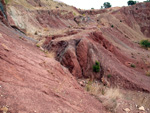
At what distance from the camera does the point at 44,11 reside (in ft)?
98.1

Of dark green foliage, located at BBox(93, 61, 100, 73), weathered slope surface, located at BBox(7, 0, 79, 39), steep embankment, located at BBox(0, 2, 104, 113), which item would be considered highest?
weathered slope surface, located at BBox(7, 0, 79, 39)

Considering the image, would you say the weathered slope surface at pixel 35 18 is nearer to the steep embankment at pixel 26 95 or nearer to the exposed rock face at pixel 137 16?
the steep embankment at pixel 26 95

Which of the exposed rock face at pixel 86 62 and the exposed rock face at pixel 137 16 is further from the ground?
the exposed rock face at pixel 137 16

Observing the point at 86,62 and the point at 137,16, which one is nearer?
the point at 86,62

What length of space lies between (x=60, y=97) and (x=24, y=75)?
135cm

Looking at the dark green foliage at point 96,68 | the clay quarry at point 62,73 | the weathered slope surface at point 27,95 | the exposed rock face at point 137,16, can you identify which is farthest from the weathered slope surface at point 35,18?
the exposed rock face at point 137,16

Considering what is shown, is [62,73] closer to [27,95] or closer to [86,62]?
[27,95]

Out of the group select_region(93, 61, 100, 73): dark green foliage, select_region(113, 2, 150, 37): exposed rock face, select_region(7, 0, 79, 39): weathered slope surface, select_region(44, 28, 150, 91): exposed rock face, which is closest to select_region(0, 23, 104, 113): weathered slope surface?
select_region(44, 28, 150, 91): exposed rock face

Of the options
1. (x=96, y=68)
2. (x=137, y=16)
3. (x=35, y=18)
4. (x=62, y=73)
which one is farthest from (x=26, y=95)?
(x=137, y=16)

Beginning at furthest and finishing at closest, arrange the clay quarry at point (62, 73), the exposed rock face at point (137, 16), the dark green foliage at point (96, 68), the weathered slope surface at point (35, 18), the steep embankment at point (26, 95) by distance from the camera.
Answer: the exposed rock face at point (137, 16)
the weathered slope surface at point (35, 18)
the dark green foliage at point (96, 68)
the clay quarry at point (62, 73)
the steep embankment at point (26, 95)

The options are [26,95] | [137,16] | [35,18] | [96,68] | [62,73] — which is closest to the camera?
[26,95]

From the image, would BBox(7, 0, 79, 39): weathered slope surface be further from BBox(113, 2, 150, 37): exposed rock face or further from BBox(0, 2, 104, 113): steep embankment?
BBox(113, 2, 150, 37): exposed rock face

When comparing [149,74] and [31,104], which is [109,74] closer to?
[149,74]

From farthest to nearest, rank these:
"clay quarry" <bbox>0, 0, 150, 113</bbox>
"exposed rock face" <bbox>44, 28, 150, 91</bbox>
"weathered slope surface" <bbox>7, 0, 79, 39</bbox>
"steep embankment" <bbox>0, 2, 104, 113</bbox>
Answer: "weathered slope surface" <bbox>7, 0, 79, 39</bbox> < "exposed rock face" <bbox>44, 28, 150, 91</bbox> < "clay quarry" <bbox>0, 0, 150, 113</bbox> < "steep embankment" <bbox>0, 2, 104, 113</bbox>
